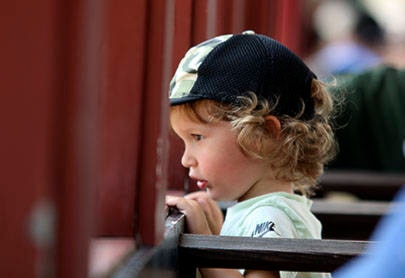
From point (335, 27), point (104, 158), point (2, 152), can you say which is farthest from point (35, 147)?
point (335, 27)

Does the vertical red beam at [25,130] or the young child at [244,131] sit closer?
the vertical red beam at [25,130]

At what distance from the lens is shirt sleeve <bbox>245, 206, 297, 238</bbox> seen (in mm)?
2402

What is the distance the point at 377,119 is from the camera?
20.5 feet

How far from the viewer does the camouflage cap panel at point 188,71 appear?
2508mm

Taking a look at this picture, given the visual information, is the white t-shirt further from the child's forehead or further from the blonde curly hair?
the child's forehead

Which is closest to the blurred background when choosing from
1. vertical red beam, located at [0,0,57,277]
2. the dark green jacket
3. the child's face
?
vertical red beam, located at [0,0,57,277]

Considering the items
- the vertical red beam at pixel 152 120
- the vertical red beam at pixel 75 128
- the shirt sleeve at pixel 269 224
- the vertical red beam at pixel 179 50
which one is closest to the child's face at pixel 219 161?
the shirt sleeve at pixel 269 224

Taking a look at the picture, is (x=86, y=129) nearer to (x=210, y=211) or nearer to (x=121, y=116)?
(x=121, y=116)

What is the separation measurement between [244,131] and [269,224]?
0.22 m

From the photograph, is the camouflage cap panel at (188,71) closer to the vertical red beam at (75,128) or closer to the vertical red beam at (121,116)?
the vertical red beam at (121,116)

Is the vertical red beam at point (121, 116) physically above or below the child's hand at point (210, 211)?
above

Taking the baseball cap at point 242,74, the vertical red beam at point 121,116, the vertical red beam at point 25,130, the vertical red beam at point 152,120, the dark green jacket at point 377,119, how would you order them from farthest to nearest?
1. the dark green jacket at point 377,119
2. the baseball cap at point 242,74
3. the vertical red beam at point 152,120
4. the vertical red beam at point 121,116
5. the vertical red beam at point 25,130

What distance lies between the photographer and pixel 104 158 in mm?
1777

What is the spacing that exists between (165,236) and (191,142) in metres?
0.52
